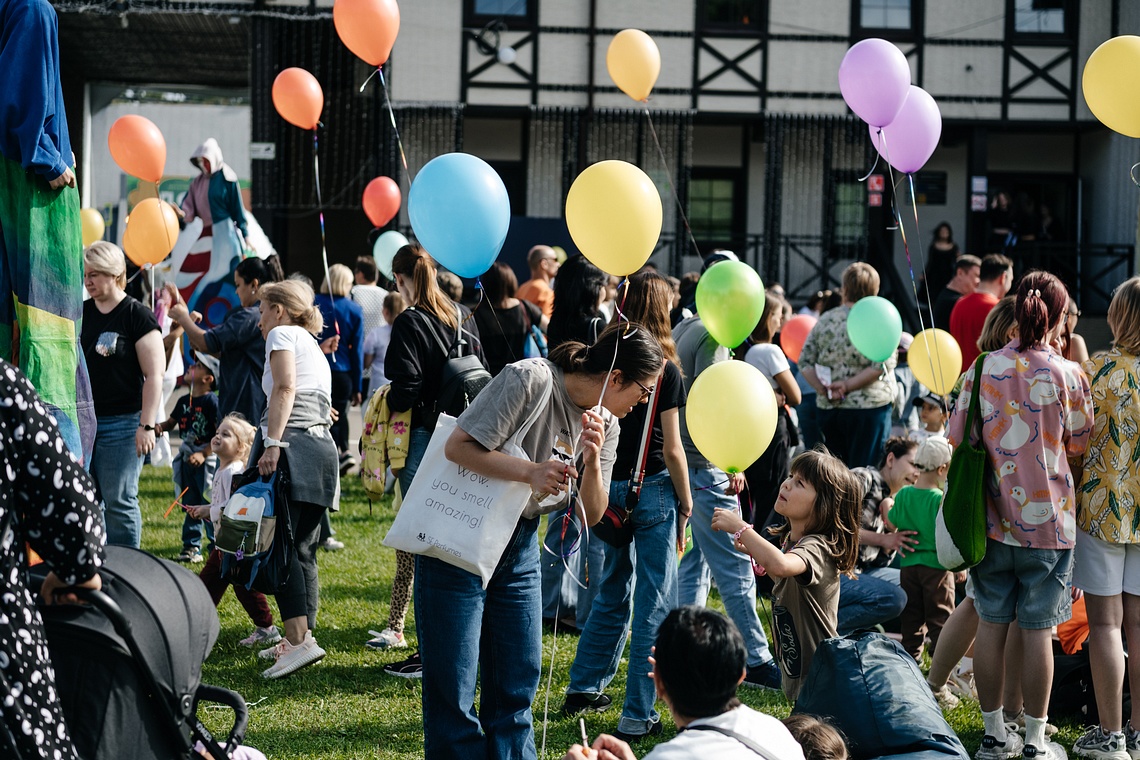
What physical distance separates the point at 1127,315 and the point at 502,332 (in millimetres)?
3358

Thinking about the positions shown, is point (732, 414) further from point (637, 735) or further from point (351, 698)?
point (351, 698)

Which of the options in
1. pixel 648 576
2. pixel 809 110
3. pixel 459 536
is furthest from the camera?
pixel 809 110

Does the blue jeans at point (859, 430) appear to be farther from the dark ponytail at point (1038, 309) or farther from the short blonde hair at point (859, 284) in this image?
the dark ponytail at point (1038, 309)

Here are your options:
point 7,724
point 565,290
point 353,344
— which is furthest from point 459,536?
point 353,344

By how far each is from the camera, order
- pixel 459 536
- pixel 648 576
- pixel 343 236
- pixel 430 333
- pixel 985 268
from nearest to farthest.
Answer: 1. pixel 459 536
2. pixel 648 576
3. pixel 430 333
4. pixel 985 268
5. pixel 343 236

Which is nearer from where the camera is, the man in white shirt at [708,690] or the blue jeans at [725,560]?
the man in white shirt at [708,690]

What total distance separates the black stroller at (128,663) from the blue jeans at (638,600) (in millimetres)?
2324

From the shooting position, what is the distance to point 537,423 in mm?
3529

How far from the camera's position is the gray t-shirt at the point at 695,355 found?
17.8 feet

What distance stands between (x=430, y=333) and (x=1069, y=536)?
2754mm

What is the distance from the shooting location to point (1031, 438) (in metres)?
4.48

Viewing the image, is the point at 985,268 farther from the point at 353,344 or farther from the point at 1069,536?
the point at 353,344

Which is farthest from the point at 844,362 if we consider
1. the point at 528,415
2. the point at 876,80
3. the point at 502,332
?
the point at 528,415

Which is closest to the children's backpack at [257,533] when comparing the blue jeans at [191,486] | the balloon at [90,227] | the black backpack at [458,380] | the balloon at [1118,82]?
the black backpack at [458,380]
